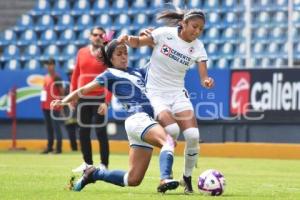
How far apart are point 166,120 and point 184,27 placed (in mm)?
1104

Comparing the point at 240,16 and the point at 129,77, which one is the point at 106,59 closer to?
the point at 129,77

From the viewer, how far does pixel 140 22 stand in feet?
87.8

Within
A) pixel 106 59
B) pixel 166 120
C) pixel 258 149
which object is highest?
pixel 106 59

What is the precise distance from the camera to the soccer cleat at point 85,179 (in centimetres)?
1058

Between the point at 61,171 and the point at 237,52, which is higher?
the point at 237,52

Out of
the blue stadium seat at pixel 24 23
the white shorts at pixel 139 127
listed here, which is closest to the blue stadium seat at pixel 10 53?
the blue stadium seat at pixel 24 23

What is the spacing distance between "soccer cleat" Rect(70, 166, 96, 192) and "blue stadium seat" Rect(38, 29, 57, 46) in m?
17.1

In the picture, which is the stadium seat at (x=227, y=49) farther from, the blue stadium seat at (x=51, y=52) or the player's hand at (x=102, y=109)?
the player's hand at (x=102, y=109)

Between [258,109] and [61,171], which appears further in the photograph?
[258,109]

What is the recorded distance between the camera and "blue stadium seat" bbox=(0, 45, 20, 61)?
27.6 m

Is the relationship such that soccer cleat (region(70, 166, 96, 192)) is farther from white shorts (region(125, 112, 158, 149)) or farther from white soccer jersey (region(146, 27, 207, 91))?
white soccer jersey (region(146, 27, 207, 91))

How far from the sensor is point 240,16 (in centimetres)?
2495

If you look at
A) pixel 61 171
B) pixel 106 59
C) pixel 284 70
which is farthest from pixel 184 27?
pixel 284 70

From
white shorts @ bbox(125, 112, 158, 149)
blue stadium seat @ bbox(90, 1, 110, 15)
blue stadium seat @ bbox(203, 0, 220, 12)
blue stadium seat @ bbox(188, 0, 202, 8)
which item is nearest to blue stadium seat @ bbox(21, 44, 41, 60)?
blue stadium seat @ bbox(90, 1, 110, 15)
